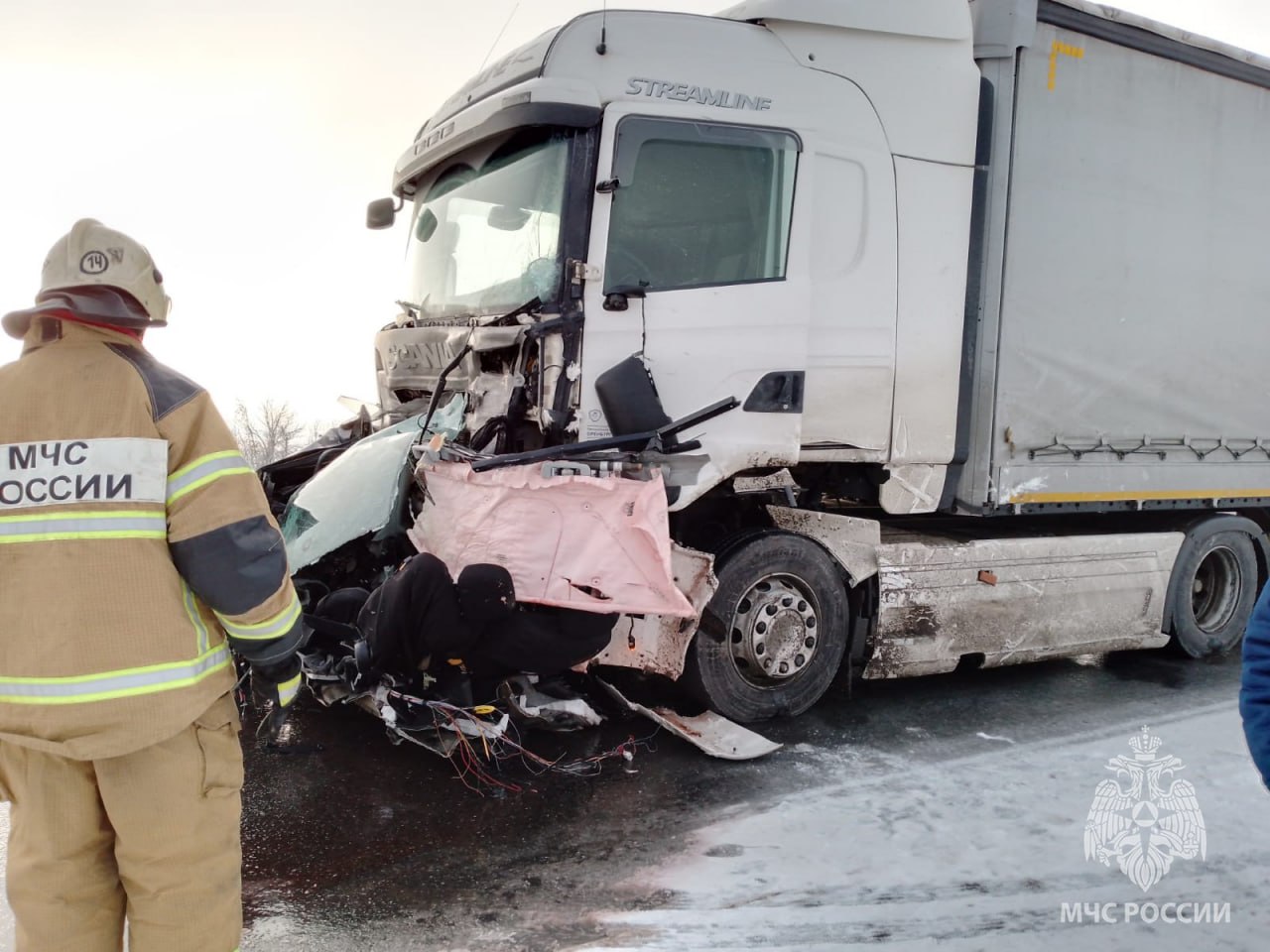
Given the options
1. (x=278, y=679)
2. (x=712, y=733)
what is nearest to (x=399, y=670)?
(x=712, y=733)

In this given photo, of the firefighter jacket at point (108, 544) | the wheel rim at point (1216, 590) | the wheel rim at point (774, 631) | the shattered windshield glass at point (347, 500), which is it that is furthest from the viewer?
the wheel rim at point (1216, 590)

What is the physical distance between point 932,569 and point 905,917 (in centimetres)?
225

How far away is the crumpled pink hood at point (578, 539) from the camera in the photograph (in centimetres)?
362

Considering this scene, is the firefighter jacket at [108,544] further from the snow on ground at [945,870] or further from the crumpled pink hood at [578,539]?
the crumpled pink hood at [578,539]

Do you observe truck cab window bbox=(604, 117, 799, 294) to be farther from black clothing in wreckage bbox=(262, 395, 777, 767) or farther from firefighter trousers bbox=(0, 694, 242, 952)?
firefighter trousers bbox=(0, 694, 242, 952)

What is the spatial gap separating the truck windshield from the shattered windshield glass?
30.0 inches

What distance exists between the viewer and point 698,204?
403 centimetres

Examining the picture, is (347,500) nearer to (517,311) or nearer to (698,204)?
(517,311)

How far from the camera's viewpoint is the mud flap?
3.87 meters

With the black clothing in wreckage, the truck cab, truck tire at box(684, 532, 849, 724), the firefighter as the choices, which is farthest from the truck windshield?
the firefighter

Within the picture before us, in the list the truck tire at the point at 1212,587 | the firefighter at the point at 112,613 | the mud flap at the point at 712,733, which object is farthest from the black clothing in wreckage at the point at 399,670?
the truck tire at the point at 1212,587

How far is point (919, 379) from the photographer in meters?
4.54

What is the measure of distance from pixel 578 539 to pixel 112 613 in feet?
6.51

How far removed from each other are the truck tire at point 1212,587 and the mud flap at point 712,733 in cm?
324
